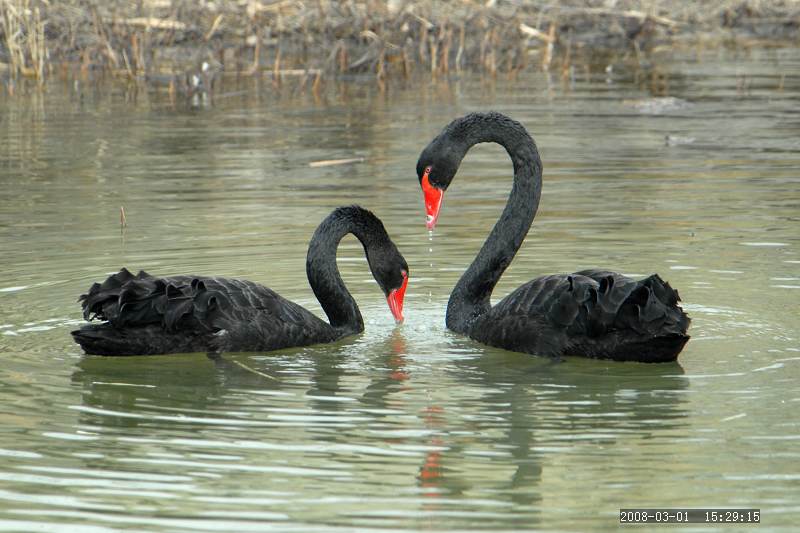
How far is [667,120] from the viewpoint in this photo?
13.6 metres

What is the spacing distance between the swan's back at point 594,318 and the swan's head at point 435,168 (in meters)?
0.66

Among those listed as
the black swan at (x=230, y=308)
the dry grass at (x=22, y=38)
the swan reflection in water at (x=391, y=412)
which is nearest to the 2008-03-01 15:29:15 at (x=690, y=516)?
the swan reflection in water at (x=391, y=412)

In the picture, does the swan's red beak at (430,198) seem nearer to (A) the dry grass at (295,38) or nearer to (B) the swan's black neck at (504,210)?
(B) the swan's black neck at (504,210)

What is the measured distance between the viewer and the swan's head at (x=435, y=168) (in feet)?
22.0

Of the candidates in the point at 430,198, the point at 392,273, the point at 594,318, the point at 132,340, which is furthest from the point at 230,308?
the point at 594,318

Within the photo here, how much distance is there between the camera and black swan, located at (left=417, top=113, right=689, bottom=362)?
5585mm

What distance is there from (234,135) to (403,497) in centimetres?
943

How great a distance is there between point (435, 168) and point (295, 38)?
44.5ft

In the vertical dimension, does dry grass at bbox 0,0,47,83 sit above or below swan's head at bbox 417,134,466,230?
above

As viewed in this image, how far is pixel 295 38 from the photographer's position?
1991 centimetres

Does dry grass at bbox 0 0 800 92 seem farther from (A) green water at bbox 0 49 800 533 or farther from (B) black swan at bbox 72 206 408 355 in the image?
(B) black swan at bbox 72 206 408 355

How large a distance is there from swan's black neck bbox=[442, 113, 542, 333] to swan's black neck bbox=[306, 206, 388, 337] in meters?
0.49

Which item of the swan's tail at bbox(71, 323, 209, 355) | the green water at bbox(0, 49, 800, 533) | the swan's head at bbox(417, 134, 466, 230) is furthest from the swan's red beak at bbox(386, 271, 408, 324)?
the swan's tail at bbox(71, 323, 209, 355)

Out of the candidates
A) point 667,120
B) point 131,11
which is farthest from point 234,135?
point 131,11
